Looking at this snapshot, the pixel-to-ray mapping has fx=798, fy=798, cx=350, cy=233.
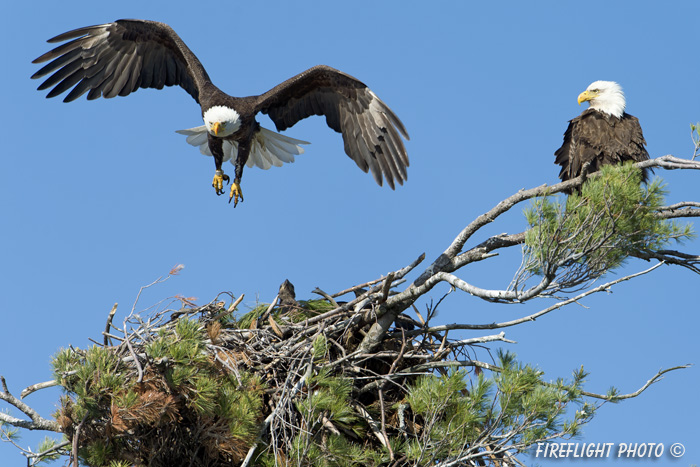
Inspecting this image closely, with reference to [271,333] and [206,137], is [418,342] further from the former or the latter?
[206,137]

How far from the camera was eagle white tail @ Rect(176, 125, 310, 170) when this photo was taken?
8.05 metres

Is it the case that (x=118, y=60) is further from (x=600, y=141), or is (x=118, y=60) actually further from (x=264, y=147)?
(x=600, y=141)

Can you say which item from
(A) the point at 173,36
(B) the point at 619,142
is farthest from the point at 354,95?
(B) the point at 619,142

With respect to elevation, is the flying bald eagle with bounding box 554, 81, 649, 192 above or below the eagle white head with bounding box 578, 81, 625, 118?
below

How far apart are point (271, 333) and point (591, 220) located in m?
2.25

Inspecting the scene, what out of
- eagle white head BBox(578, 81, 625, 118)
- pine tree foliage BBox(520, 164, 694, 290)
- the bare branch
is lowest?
the bare branch

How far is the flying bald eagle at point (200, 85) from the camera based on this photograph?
270 inches

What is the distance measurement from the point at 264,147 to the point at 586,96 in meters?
3.18

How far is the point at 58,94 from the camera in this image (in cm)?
710

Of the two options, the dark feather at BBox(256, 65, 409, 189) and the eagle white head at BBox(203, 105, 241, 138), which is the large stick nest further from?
the eagle white head at BBox(203, 105, 241, 138)

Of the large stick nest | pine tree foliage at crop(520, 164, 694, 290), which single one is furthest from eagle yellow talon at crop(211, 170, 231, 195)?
pine tree foliage at crop(520, 164, 694, 290)

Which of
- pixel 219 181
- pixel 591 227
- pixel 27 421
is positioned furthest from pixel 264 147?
pixel 591 227

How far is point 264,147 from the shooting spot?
8.18 metres

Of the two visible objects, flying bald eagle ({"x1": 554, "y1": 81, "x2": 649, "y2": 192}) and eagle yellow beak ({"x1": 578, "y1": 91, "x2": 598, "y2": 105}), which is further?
eagle yellow beak ({"x1": 578, "y1": 91, "x2": 598, "y2": 105})
